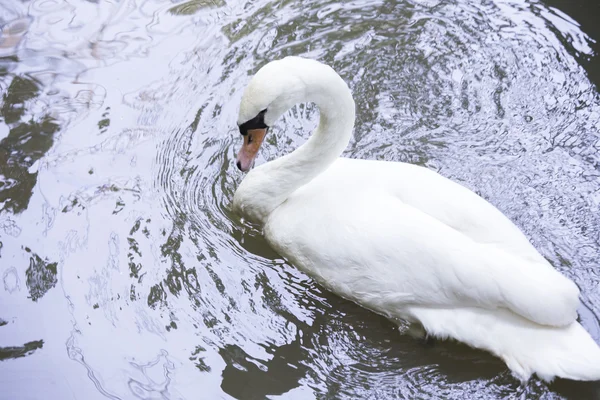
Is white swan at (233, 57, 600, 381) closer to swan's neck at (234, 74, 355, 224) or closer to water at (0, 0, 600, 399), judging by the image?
swan's neck at (234, 74, 355, 224)

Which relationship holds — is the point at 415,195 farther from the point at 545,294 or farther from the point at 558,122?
the point at 558,122

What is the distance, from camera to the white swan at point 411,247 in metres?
3.50

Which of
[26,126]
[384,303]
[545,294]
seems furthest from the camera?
[26,126]

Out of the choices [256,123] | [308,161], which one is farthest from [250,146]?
[308,161]

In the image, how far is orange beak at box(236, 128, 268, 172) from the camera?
4.04 metres

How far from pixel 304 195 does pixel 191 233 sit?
81cm

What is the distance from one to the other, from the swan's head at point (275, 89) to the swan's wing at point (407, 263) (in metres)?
0.58

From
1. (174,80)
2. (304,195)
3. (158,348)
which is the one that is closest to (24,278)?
(158,348)

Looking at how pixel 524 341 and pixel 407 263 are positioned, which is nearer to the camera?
pixel 524 341

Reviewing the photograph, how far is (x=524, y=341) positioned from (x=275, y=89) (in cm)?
180

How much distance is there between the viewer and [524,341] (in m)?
3.57

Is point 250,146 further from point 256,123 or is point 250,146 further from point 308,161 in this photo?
point 308,161

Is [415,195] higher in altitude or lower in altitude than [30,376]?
higher

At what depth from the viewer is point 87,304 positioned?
4.11 metres
